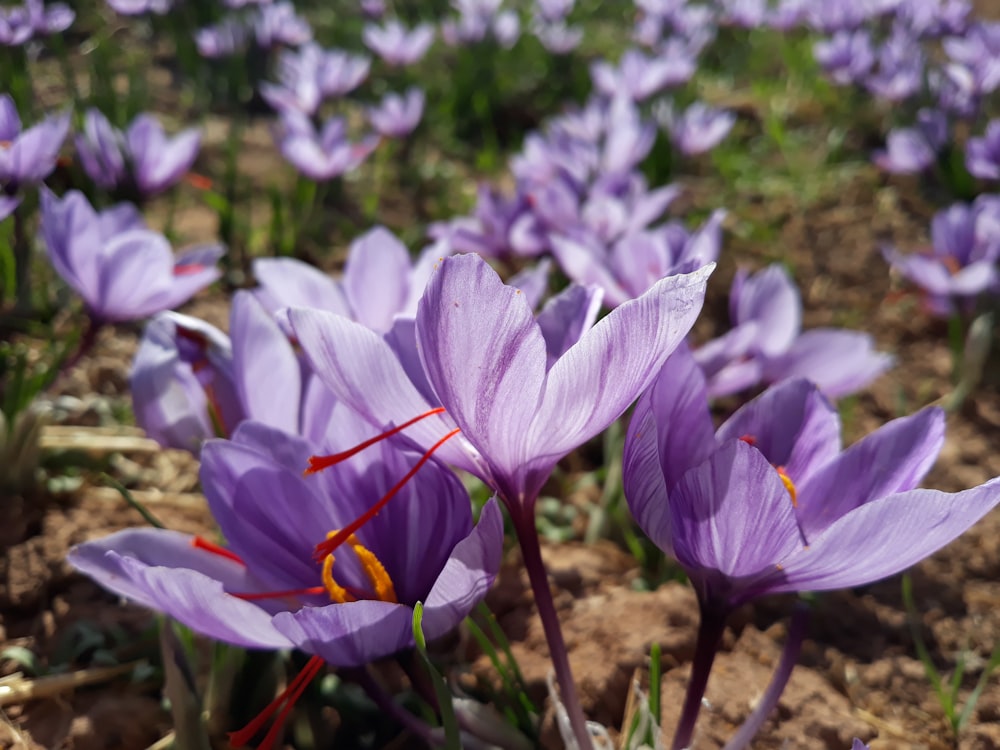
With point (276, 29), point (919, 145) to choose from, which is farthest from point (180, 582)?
point (276, 29)

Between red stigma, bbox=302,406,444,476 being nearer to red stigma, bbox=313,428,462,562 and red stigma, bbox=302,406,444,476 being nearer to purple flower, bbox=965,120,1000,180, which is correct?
red stigma, bbox=313,428,462,562

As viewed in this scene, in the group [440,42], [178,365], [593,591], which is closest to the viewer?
[178,365]

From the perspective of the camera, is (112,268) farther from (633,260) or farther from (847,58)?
(847,58)

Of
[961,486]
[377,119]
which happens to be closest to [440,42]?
[377,119]

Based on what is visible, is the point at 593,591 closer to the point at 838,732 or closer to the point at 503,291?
the point at 838,732

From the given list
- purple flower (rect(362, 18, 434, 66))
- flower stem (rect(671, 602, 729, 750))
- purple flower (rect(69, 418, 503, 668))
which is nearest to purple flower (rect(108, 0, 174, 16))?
purple flower (rect(362, 18, 434, 66))

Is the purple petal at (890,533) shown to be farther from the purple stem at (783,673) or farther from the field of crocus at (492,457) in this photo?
the purple stem at (783,673)

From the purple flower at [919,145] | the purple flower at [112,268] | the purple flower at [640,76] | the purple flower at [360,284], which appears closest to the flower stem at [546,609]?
the purple flower at [360,284]
